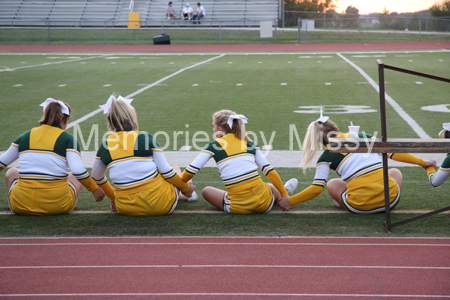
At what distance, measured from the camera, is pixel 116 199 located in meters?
4.95

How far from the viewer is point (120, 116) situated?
477 centimetres

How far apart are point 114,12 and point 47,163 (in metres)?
40.8

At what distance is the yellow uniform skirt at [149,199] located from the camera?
4797mm

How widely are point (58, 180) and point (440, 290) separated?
344cm

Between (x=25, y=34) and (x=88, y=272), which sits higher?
(x=25, y=34)

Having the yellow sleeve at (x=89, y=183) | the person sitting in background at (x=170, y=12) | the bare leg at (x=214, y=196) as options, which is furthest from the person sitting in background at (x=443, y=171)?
the person sitting in background at (x=170, y=12)

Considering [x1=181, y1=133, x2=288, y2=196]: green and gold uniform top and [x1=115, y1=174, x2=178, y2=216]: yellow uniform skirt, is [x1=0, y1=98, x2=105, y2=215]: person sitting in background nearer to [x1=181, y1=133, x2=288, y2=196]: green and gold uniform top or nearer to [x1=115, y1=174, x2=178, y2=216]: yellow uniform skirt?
[x1=115, y1=174, x2=178, y2=216]: yellow uniform skirt

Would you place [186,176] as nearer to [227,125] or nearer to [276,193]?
[227,125]

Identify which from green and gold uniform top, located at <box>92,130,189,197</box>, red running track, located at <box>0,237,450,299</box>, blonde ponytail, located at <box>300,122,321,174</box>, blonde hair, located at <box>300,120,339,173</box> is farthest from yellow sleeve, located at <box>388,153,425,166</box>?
green and gold uniform top, located at <box>92,130,189,197</box>

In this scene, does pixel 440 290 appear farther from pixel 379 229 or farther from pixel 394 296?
pixel 379 229

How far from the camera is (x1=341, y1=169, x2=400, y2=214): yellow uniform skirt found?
186 inches

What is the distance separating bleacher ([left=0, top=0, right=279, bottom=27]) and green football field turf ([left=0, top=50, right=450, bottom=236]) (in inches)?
728

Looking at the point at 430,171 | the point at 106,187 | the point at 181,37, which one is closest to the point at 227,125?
the point at 106,187

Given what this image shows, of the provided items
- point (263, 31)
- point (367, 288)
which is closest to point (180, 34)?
point (263, 31)
